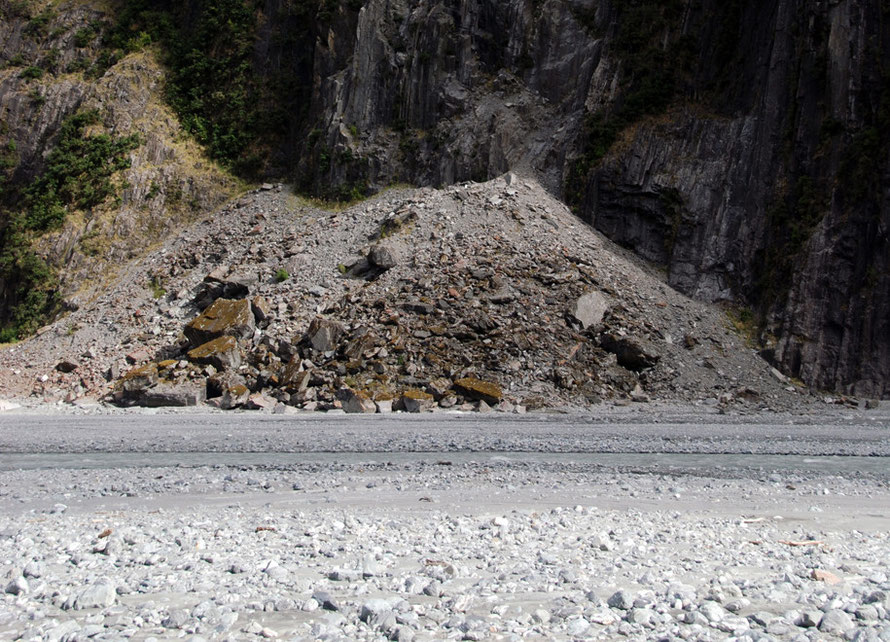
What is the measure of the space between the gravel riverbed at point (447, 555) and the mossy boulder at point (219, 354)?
9713 millimetres

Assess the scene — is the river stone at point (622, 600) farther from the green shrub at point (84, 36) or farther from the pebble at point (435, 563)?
the green shrub at point (84, 36)

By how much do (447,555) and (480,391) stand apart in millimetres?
11528

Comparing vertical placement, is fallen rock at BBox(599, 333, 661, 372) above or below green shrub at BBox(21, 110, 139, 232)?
below

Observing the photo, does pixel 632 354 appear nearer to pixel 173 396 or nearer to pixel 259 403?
pixel 259 403

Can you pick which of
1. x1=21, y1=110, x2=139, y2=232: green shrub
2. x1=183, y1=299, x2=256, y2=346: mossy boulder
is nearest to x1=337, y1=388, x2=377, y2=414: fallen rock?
x1=183, y1=299, x2=256, y2=346: mossy boulder

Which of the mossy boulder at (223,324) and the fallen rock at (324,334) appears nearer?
the fallen rock at (324,334)

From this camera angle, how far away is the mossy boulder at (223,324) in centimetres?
2125

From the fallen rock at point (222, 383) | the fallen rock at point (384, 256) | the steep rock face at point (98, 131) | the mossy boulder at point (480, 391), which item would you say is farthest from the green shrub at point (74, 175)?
the mossy boulder at point (480, 391)

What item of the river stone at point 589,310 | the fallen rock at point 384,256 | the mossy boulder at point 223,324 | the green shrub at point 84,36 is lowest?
the mossy boulder at point 223,324

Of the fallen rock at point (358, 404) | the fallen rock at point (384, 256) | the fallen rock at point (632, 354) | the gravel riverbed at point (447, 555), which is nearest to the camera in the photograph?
the gravel riverbed at point (447, 555)

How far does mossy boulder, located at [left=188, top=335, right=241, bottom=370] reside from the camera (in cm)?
1994

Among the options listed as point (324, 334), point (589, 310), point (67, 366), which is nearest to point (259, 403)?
point (324, 334)

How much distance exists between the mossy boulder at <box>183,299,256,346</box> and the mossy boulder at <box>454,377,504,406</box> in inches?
302

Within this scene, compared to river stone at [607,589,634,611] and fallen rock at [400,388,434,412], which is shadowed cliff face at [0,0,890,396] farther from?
river stone at [607,589,634,611]
